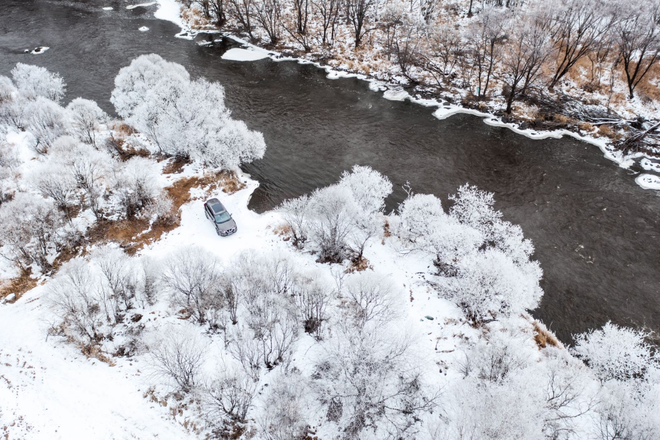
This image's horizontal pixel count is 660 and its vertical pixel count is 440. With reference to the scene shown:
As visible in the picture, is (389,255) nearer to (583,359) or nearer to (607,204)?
(583,359)

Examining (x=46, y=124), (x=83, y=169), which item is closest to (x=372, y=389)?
(x=83, y=169)

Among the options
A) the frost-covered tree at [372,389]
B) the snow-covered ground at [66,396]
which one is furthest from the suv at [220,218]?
the frost-covered tree at [372,389]

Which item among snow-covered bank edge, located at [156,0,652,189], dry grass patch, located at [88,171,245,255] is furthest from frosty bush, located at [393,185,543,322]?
dry grass patch, located at [88,171,245,255]

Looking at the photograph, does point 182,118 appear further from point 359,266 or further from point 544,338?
point 544,338

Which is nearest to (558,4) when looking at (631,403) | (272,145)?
(272,145)

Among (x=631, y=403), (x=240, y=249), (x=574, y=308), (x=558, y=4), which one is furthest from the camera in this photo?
(x=558, y=4)

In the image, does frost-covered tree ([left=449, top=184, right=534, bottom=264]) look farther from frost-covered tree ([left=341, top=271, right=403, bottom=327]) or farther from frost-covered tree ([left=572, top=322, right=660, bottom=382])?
frost-covered tree ([left=341, top=271, right=403, bottom=327])

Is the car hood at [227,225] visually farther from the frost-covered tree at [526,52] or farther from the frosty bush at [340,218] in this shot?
the frost-covered tree at [526,52]
